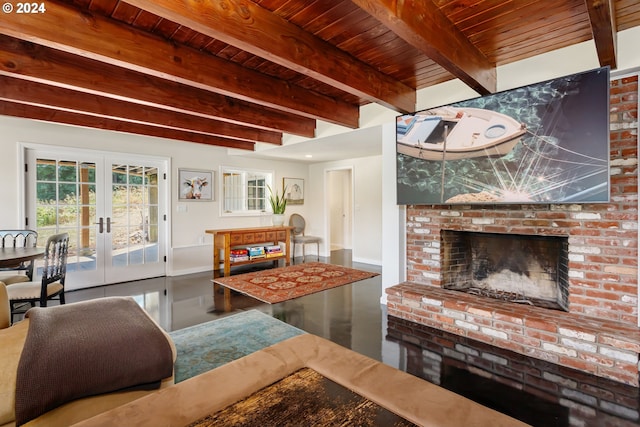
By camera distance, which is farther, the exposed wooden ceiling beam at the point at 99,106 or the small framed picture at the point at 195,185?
the small framed picture at the point at 195,185

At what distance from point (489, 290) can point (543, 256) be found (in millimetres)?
603

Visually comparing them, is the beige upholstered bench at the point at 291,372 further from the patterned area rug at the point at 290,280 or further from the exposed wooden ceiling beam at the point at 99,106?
the exposed wooden ceiling beam at the point at 99,106

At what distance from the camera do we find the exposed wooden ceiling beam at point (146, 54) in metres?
1.77

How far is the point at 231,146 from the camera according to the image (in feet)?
17.4

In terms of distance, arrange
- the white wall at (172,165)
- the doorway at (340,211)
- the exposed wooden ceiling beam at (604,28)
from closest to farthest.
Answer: the exposed wooden ceiling beam at (604,28) < the white wall at (172,165) < the doorway at (340,211)

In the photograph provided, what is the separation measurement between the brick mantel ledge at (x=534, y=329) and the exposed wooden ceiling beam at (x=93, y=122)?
12.3 feet

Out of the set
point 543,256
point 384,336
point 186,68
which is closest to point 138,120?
point 186,68

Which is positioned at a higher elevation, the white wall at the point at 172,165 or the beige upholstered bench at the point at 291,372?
the white wall at the point at 172,165

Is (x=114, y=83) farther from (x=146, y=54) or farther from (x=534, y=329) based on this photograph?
(x=534, y=329)

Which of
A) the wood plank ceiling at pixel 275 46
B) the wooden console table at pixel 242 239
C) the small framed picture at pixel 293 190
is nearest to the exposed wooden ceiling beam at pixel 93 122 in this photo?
the wood plank ceiling at pixel 275 46

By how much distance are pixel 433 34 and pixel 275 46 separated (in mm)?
970

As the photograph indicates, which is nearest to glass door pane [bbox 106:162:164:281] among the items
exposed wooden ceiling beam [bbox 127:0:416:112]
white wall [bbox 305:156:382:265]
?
white wall [bbox 305:156:382:265]

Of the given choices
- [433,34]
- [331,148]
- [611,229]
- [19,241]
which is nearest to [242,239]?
[331,148]

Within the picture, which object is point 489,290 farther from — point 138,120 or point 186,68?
point 138,120
